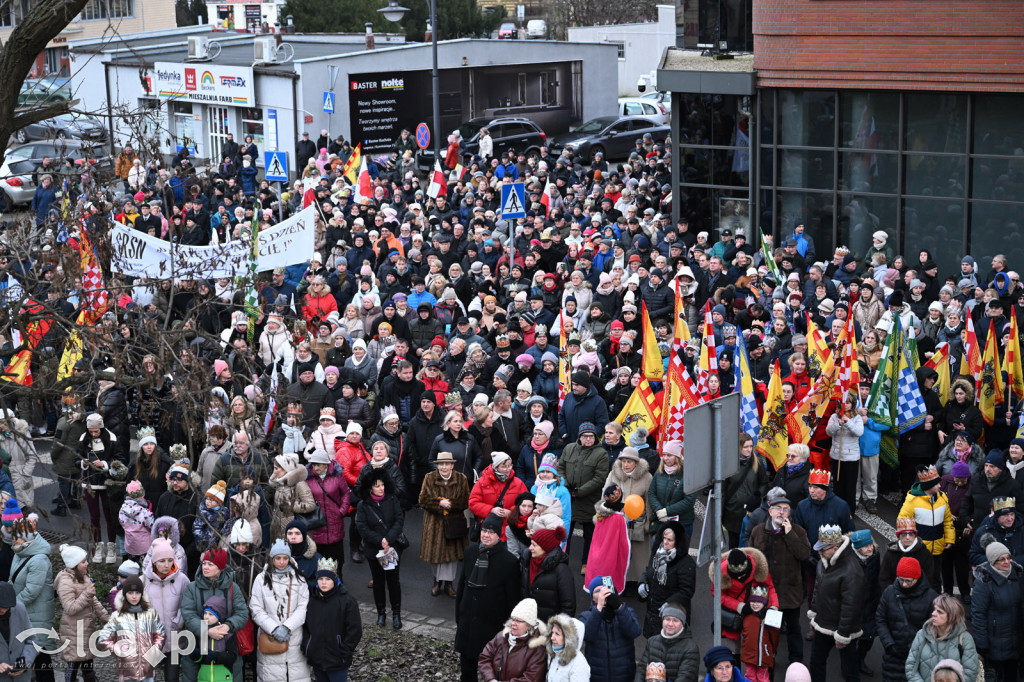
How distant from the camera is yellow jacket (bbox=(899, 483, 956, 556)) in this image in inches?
443

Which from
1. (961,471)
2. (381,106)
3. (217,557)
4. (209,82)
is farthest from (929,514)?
(209,82)

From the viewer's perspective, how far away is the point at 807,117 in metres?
22.9

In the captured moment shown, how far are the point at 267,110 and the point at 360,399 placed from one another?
26.5 metres

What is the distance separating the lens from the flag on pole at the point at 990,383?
1430 cm

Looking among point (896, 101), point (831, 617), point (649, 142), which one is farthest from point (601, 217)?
point (831, 617)

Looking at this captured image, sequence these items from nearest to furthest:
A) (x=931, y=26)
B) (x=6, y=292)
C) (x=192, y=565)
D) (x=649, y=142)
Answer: (x=6, y=292) < (x=192, y=565) < (x=931, y=26) < (x=649, y=142)

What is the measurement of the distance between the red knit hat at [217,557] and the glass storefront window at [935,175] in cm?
1522

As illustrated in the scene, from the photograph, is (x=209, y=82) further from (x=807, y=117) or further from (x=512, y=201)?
(x=512, y=201)

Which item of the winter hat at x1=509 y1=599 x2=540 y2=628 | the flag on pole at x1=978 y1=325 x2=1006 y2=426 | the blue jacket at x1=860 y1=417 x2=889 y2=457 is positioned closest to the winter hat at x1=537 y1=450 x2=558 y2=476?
the winter hat at x1=509 y1=599 x2=540 y2=628

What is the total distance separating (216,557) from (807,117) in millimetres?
15789

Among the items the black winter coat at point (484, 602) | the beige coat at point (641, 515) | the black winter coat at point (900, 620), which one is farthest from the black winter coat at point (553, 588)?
the black winter coat at point (900, 620)

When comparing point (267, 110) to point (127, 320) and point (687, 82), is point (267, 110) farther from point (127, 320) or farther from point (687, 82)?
point (127, 320)

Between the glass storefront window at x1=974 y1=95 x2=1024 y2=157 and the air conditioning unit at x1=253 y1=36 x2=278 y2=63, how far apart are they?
23720 mm

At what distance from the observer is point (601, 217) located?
24000 millimetres
